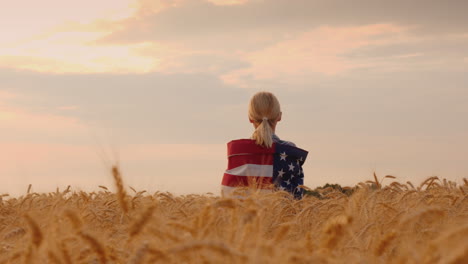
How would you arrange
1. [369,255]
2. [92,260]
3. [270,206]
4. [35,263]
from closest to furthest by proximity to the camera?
1. [35,263]
2. [369,255]
3. [92,260]
4. [270,206]

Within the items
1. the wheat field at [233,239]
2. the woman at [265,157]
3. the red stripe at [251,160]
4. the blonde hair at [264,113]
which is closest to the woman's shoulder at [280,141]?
the woman at [265,157]

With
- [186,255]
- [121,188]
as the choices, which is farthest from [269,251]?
[121,188]

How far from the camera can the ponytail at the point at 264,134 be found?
6.68m

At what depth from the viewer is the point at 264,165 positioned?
267 inches

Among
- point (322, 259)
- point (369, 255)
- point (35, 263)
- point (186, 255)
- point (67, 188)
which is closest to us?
→ point (322, 259)

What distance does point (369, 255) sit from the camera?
2.68m

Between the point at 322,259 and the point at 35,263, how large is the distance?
4.37ft

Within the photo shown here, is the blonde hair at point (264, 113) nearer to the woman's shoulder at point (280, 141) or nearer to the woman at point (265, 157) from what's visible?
the woman at point (265, 157)

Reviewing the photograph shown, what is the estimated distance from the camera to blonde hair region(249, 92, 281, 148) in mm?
6738

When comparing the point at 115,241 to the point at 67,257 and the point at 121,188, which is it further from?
the point at 67,257

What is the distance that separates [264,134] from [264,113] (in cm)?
36

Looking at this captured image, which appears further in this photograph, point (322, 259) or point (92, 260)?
point (92, 260)

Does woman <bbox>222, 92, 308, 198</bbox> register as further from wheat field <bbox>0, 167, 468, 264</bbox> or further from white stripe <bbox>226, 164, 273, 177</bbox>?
wheat field <bbox>0, 167, 468, 264</bbox>

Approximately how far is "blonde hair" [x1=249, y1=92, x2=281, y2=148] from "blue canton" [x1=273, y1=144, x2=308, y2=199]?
0.69ft
